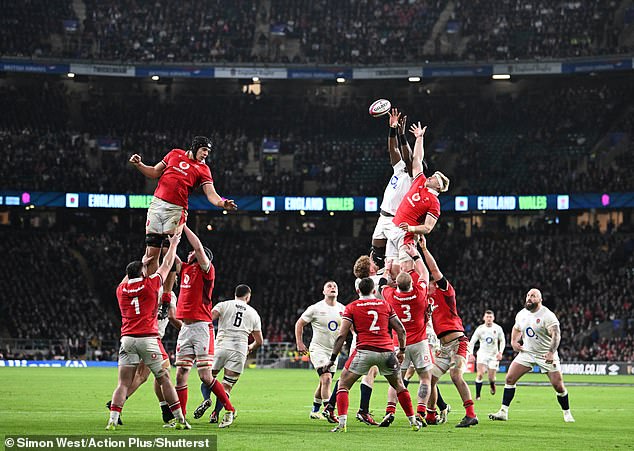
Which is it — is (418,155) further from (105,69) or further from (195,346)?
(105,69)

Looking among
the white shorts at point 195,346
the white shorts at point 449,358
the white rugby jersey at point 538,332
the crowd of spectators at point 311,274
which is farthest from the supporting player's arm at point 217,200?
the crowd of spectators at point 311,274

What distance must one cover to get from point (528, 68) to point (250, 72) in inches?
633

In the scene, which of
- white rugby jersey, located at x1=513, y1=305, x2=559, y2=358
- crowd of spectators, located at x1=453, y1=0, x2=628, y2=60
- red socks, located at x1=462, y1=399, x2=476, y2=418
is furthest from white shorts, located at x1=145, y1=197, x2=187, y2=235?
crowd of spectators, located at x1=453, y1=0, x2=628, y2=60

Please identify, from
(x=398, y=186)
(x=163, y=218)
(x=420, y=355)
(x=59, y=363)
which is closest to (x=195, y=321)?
(x=163, y=218)

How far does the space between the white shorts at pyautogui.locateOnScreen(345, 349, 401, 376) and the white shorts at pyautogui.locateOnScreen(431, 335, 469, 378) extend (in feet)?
8.37

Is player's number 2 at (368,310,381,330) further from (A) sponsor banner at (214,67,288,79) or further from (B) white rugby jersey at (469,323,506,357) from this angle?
(A) sponsor banner at (214,67,288,79)

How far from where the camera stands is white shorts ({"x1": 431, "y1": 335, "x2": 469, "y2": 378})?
18.4 m

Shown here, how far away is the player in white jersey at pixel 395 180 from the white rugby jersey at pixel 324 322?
148 cm

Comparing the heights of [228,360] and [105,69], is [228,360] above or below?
below

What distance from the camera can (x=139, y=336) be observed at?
1504 centimetres

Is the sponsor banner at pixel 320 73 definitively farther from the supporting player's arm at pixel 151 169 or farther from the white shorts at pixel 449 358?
the supporting player's arm at pixel 151 169

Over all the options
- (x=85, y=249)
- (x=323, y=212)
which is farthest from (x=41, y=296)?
(x=323, y=212)

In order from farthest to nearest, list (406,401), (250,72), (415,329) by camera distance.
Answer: (250,72)
(415,329)
(406,401)

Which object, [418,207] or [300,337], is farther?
[300,337]
